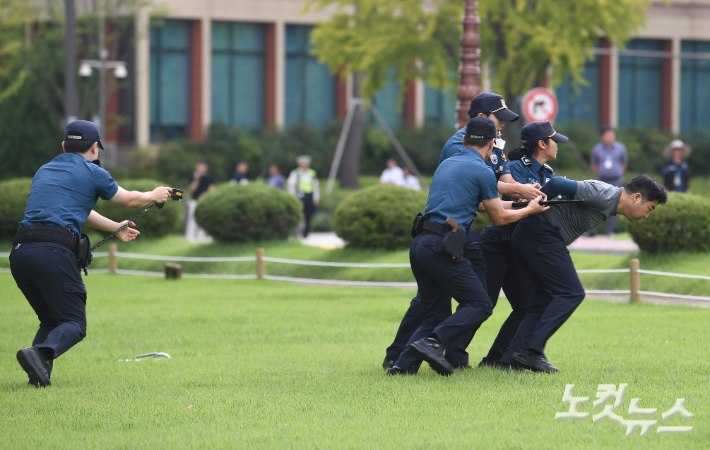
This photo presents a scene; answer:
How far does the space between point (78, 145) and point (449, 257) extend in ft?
9.17

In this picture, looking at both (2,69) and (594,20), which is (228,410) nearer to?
(594,20)

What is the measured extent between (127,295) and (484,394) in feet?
27.8

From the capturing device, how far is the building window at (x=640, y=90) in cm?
4134

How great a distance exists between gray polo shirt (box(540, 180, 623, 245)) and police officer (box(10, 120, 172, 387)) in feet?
9.26

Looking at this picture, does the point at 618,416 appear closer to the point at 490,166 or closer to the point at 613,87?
the point at 490,166

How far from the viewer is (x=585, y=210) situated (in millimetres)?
7316

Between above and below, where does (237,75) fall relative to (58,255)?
above

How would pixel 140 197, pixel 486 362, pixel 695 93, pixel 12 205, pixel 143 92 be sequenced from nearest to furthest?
1. pixel 140 197
2. pixel 486 362
3. pixel 12 205
4. pixel 143 92
5. pixel 695 93

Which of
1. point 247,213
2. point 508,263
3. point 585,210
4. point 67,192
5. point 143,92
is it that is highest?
point 143,92

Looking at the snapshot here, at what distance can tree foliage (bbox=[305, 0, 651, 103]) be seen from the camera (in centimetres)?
2255

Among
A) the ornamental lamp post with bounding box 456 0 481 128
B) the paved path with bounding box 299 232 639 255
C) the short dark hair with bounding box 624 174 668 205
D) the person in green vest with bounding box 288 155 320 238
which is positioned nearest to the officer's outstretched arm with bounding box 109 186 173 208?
the short dark hair with bounding box 624 174 668 205

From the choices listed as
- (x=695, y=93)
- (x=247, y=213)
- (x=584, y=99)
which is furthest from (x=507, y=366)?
(x=695, y=93)

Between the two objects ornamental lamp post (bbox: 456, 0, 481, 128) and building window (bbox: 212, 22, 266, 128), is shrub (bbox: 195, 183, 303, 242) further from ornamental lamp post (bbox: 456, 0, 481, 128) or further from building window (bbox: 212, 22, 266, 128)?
building window (bbox: 212, 22, 266, 128)

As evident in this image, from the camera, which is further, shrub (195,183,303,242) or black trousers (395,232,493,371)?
shrub (195,183,303,242)
